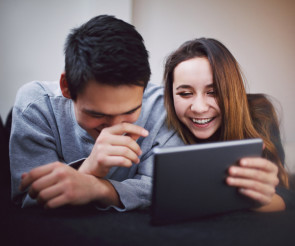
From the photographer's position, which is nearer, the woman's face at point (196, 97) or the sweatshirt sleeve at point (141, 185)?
the sweatshirt sleeve at point (141, 185)

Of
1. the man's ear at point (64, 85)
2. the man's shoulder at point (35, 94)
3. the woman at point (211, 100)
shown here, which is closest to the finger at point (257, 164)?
the woman at point (211, 100)

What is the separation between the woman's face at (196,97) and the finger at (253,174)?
332 mm

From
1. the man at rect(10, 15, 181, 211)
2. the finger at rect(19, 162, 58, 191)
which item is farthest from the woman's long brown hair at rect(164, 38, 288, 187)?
the finger at rect(19, 162, 58, 191)

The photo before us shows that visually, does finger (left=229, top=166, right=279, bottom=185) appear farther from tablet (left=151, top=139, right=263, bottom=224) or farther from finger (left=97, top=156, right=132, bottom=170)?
finger (left=97, top=156, right=132, bottom=170)

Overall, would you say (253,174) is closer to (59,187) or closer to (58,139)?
(59,187)

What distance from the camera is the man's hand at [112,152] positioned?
25.7 inches

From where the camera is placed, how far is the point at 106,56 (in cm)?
68

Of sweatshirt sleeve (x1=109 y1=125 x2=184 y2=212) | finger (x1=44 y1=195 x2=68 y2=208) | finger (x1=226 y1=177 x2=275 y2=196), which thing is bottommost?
sweatshirt sleeve (x1=109 y1=125 x2=184 y2=212)

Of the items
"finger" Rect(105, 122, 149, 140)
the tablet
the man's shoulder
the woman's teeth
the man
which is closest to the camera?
the tablet

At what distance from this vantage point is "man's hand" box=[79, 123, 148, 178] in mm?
652

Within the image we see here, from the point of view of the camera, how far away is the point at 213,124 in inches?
39.0

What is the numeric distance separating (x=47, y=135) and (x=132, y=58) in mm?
366

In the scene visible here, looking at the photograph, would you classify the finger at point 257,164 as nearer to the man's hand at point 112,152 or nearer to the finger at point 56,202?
the man's hand at point 112,152

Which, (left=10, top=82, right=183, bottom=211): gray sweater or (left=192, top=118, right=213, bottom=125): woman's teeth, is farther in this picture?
(left=192, top=118, right=213, bottom=125): woman's teeth
